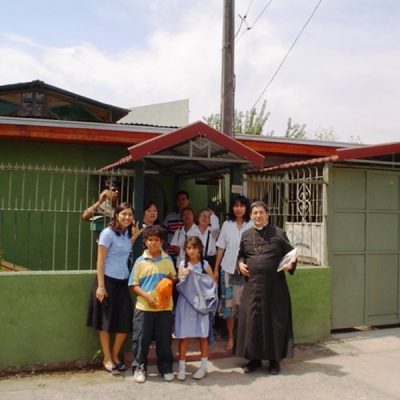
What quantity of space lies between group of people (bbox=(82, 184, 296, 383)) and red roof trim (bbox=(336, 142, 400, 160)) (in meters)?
1.55

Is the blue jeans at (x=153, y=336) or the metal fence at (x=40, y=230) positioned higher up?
the metal fence at (x=40, y=230)

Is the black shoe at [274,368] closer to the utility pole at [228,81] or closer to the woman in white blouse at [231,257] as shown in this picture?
the woman in white blouse at [231,257]

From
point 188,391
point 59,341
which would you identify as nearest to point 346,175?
point 188,391

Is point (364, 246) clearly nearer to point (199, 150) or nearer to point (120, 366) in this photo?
point (199, 150)

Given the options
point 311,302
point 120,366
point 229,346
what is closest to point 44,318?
point 120,366

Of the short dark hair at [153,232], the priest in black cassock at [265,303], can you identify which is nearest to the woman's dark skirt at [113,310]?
the short dark hair at [153,232]

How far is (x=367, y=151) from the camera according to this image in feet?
19.7

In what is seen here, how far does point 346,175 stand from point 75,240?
4119 millimetres

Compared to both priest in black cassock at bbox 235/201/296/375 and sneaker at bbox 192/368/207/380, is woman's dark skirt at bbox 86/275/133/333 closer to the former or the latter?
sneaker at bbox 192/368/207/380

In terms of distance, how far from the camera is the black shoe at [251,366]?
491 centimetres

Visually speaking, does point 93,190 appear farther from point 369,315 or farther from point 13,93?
point 369,315

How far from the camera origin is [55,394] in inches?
170

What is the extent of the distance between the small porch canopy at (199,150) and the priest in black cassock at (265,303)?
0.78 meters

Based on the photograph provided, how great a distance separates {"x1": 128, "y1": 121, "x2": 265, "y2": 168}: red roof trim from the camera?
198 inches
